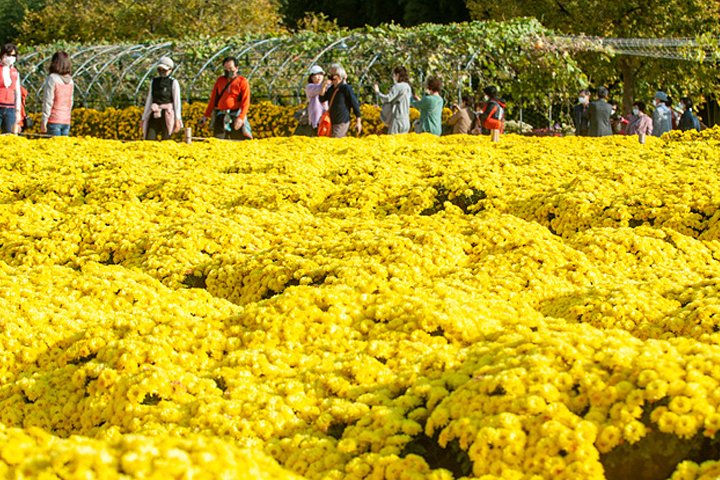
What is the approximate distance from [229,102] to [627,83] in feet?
58.1

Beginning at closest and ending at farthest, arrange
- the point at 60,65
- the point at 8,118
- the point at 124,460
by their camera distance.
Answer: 1. the point at 124,460
2. the point at 60,65
3. the point at 8,118

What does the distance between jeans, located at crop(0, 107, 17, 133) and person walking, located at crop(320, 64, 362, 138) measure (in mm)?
4670

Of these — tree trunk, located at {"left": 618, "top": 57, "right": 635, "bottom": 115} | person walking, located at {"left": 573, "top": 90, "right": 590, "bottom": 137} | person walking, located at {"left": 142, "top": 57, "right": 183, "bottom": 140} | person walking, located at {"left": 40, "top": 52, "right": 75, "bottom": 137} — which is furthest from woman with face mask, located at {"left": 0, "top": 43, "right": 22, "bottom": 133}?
tree trunk, located at {"left": 618, "top": 57, "right": 635, "bottom": 115}

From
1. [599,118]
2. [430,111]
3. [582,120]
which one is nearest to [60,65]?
[430,111]

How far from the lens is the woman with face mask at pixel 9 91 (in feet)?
50.8

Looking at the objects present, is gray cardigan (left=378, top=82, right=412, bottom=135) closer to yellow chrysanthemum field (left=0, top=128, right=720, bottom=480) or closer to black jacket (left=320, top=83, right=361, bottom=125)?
black jacket (left=320, top=83, right=361, bottom=125)

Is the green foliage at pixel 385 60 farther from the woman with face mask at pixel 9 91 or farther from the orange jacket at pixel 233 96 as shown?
the woman with face mask at pixel 9 91

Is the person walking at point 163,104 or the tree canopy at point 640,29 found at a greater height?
the tree canopy at point 640,29

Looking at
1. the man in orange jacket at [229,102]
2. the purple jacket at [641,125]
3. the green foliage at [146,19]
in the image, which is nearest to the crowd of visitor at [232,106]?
the man in orange jacket at [229,102]

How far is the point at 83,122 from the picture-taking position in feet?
92.8

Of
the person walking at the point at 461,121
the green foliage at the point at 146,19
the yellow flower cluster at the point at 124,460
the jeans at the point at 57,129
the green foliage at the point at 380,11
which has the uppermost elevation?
the green foliage at the point at 380,11

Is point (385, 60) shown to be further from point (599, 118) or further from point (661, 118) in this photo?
point (599, 118)

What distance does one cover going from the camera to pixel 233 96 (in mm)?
15883

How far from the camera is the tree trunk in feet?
99.1
